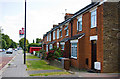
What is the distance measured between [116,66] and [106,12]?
408cm

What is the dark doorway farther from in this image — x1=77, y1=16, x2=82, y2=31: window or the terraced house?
x1=77, y1=16, x2=82, y2=31: window

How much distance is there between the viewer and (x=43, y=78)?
10.2 metres

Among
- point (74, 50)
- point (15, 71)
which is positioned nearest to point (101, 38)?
point (74, 50)

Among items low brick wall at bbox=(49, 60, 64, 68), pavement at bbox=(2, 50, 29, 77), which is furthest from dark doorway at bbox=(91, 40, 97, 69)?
pavement at bbox=(2, 50, 29, 77)

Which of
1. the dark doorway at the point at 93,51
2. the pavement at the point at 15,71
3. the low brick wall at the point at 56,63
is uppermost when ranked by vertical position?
the dark doorway at the point at 93,51

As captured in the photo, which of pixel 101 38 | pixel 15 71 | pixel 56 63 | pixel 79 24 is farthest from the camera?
pixel 56 63

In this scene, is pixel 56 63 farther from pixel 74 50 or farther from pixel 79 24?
pixel 79 24

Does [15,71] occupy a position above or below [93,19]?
below

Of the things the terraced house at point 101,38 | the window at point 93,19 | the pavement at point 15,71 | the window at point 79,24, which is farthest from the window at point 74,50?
the pavement at point 15,71

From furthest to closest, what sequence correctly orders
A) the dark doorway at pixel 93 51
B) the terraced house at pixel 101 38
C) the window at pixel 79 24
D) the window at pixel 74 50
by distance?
the window at pixel 79 24 → the window at pixel 74 50 → the dark doorway at pixel 93 51 → the terraced house at pixel 101 38

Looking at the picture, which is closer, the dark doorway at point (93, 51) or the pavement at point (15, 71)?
the pavement at point (15, 71)

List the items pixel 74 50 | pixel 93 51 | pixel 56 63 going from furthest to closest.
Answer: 1. pixel 56 63
2. pixel 74 50
3. pixel 93 51

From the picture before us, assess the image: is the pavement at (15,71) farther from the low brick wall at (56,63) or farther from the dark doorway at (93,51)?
the dark doorway at (93,51)

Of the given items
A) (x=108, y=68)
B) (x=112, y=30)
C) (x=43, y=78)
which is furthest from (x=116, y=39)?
(x=43, y=78)
